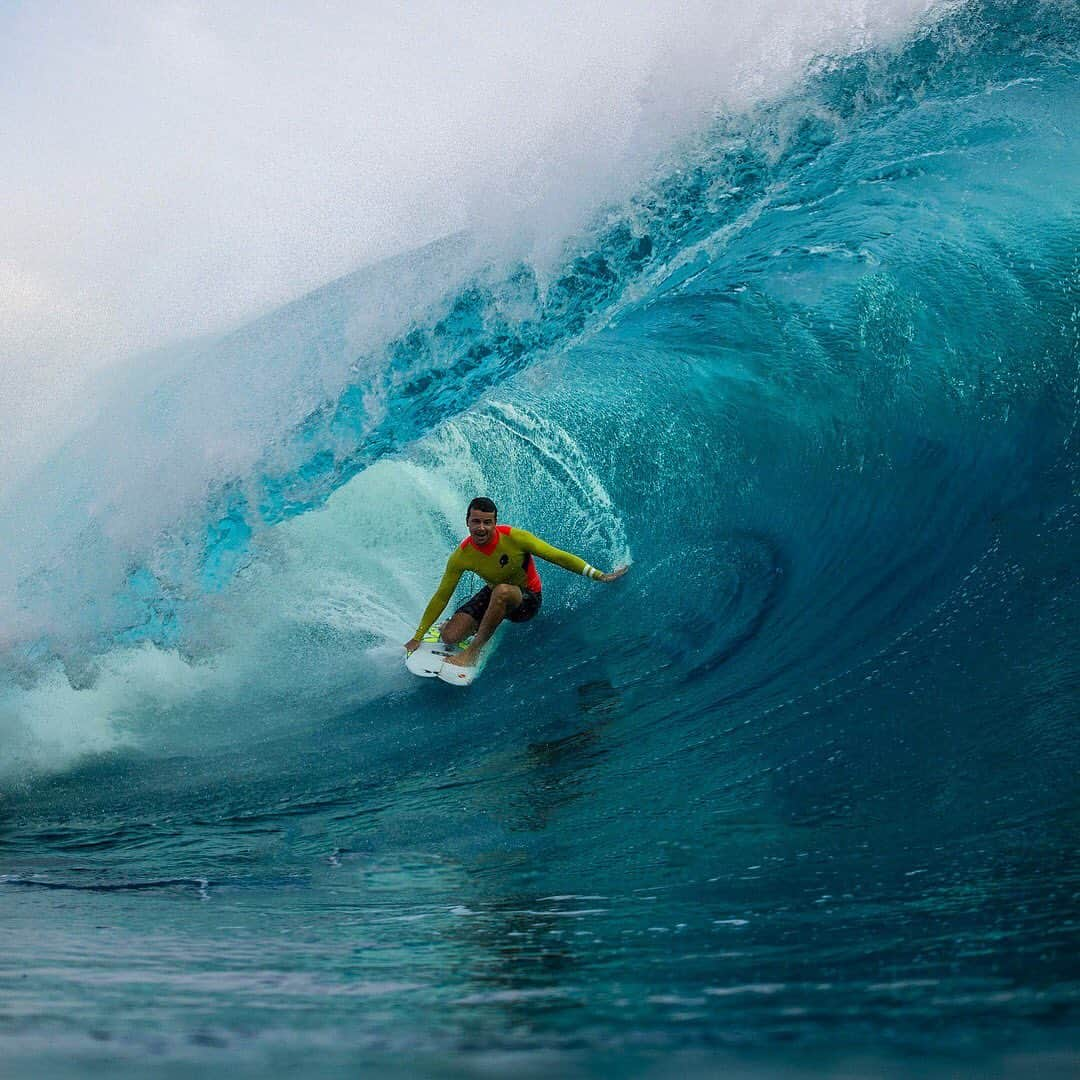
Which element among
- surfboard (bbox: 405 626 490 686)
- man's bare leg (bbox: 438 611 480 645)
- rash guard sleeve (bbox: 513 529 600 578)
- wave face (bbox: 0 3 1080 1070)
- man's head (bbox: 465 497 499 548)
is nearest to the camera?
wave face (bbox: 0 3 1080 1070)

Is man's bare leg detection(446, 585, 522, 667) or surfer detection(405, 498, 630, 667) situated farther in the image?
man's bare leg detection(446, 585, 522, 667)

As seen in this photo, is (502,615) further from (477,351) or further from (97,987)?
(97,987)

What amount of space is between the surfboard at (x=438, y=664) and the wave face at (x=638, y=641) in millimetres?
156

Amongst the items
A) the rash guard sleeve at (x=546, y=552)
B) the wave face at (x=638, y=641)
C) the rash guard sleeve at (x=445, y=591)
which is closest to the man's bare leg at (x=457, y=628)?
the rash guard sleeve at (x=445, y=591)

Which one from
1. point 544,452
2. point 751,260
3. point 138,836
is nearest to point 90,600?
point 138,836

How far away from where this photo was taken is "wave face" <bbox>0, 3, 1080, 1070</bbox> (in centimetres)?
223

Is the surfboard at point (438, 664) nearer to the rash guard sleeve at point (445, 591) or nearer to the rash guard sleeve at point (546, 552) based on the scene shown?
the rash guard sleeve at point (445, 591)

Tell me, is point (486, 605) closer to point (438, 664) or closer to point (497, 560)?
point (497, 560)

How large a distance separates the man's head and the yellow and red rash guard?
118mm

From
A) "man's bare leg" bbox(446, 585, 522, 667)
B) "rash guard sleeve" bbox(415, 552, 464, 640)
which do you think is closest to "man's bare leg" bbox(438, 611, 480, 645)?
"man's bare leg" bbox(446, 585, 522, 667)

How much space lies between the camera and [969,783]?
141 inches

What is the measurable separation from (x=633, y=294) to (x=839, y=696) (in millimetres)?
3419

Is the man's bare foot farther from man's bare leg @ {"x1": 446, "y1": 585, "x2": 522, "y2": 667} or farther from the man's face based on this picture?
the man's face

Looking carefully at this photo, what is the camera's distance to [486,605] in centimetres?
675
